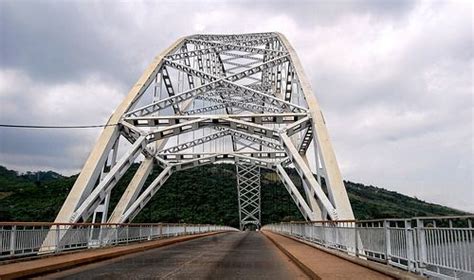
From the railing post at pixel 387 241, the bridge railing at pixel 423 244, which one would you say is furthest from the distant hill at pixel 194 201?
the railing post at pixel 387 241

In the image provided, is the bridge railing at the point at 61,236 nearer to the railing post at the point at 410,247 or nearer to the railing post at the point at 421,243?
the railing post at the point at 410,247

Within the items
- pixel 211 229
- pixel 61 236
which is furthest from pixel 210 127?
pixel 211 229

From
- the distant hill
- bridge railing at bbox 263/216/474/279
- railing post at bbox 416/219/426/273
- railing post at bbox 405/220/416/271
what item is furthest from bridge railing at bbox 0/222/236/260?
the distant hill

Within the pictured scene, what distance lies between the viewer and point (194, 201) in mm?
98312

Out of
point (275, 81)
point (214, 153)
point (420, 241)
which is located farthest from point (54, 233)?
point (275, 81)

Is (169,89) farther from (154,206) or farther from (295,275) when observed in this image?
(154,206)

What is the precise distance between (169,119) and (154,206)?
192ft

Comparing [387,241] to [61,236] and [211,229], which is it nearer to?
[61,236]

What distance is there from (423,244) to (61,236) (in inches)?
529

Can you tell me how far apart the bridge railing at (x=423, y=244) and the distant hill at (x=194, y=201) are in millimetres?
50509

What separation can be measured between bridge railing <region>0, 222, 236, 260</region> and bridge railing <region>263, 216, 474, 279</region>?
9.86m

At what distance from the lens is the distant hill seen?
70.9 m

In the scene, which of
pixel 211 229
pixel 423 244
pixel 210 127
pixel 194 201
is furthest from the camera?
pixel 194 201

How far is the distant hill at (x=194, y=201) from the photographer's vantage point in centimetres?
7094
